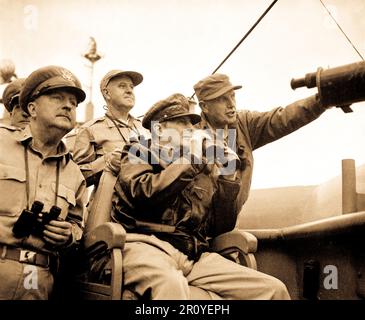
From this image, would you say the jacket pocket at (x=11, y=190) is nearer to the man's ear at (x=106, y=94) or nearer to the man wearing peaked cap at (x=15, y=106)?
the man wearing peaked cap at (x=15, y=106)

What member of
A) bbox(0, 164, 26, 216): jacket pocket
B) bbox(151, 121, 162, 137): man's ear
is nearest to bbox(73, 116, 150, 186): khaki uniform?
bbox(151, 121, 162, 137): man's ear

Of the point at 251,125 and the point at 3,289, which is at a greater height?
the point at 251,125

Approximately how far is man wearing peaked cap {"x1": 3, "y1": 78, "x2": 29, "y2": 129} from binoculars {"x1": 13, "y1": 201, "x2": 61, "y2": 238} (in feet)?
2.73

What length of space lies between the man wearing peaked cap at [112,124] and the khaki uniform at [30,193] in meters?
0.52

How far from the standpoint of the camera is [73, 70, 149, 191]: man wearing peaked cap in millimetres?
2652

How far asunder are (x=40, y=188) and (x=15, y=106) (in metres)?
0.87

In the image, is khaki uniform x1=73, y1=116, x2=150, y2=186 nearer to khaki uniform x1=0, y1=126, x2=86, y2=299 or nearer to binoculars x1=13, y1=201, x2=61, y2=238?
khaki uniform x1=0, y1=126, x2=86, y2=299

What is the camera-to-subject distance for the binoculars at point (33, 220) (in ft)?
5.36

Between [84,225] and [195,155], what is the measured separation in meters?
0.59

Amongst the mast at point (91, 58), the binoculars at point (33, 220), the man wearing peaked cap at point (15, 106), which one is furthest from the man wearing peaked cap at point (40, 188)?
the mast at point (91, 58)
